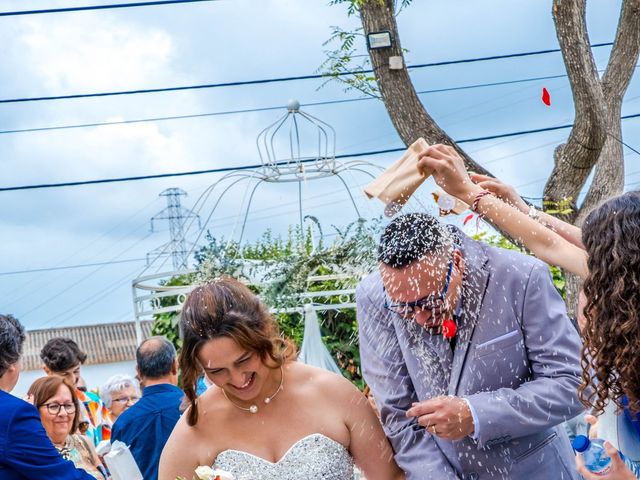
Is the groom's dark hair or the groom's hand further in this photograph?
the groom's dark hair

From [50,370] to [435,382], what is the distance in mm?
4275

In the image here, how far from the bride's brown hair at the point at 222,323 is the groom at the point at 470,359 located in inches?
17.9

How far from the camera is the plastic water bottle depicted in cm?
295

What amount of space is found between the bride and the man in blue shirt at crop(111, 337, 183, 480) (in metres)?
1.79

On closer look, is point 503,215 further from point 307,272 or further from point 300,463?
point 307,272

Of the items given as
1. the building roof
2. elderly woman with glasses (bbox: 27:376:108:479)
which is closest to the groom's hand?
elderly woman with glasses (bbox: 27:376:108:479)

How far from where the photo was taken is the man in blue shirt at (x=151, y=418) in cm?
564

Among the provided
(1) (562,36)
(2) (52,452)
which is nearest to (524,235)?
(2) (52,452)

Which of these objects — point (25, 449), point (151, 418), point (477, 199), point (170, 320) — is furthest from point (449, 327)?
point (170, 320)

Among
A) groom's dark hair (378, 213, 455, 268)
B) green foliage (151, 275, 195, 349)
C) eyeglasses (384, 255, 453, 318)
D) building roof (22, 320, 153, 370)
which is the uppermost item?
groom's dark hair (378, 213, 455, 268)

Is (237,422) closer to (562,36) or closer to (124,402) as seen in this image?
(124,402)

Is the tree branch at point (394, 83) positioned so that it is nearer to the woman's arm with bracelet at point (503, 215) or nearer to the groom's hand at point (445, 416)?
the woman's arm with bracelet at point (503, 215)

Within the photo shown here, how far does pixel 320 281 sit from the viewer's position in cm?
797

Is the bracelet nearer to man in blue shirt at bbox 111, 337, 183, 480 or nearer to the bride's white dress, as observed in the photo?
the bride's white dress
